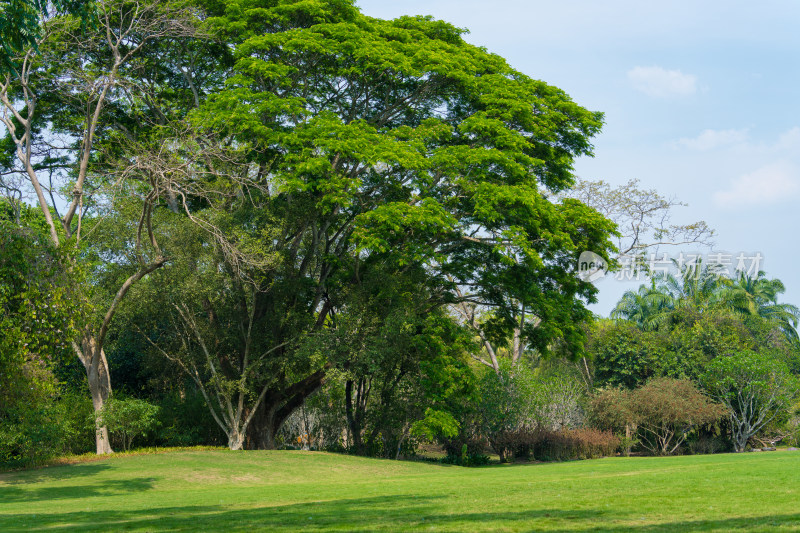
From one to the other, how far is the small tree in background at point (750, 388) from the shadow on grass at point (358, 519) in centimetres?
2432

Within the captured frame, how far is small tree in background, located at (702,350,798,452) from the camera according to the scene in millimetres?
A: 31031

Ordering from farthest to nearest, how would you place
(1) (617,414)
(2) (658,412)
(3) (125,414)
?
1. (1) (617,414)
2. (2) (658,412)
3. (3) (125,414)

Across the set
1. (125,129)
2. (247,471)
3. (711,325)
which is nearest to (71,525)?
(247,471)

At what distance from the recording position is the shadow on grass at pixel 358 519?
7.04 meters

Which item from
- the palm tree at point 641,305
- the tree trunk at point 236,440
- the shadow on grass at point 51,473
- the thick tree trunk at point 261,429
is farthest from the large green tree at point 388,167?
the palm tree at point 641,305

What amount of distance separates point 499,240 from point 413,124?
6.03 m

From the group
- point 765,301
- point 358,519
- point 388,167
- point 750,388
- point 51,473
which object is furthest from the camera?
point 765,301

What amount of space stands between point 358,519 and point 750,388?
27.4m

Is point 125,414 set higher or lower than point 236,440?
higher

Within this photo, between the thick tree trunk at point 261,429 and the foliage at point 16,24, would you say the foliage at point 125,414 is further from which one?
the foliage at point 16,24

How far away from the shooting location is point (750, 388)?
3116 cm

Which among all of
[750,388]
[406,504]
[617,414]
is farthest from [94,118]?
[750,388]

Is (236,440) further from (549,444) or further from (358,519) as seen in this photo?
(358,519)

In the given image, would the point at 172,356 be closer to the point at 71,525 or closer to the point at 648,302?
the point at 71,525
